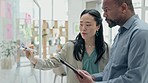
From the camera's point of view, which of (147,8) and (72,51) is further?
(147,8)

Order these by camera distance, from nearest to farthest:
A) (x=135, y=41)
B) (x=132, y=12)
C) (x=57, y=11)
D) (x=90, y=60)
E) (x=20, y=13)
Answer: (x=135, y=41) < (x=132, y=12) < (x=90, y=60) < (x=20, y=13) < (x=57, y=11)

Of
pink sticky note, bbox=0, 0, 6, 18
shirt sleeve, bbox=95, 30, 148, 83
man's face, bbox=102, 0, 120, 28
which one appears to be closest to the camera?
shirt sleeve, bbox=95, 30, 148, 83

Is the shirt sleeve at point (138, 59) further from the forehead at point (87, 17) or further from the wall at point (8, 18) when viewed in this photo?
the wall at point (8, 18)

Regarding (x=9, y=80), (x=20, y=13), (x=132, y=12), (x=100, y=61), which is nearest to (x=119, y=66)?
(x=132, y=12)

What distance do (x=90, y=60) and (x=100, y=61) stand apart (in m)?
0.08

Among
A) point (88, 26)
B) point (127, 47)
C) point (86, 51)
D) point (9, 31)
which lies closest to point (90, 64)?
point (86, 51)

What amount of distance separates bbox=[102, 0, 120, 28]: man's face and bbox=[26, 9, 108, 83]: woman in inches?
19.3

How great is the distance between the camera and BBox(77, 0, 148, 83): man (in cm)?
102

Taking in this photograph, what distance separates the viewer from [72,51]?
1649mm

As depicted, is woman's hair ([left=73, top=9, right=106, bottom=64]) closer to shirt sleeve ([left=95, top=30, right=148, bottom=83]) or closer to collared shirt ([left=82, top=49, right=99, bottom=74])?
collared shirt ([left=82, top=49, right=99, bottom=74])

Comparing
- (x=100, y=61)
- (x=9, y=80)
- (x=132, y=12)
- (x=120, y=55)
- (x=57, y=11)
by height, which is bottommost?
(x=9, y=80)

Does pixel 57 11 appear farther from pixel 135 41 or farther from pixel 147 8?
pixel 135 41

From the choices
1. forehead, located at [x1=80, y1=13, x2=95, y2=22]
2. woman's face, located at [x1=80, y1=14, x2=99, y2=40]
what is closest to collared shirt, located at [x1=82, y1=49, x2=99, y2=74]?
woman's face, located at [x1=80, y1=14, x2=99, y2=40]

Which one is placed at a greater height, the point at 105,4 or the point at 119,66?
the point at 105,4
